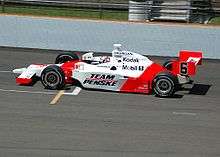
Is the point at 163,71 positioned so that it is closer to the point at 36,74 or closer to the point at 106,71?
the point at 106,71

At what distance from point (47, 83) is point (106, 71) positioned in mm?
1528

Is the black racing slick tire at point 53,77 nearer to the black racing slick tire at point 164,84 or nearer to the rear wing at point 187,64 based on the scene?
the black racing slick tire at point 164,84

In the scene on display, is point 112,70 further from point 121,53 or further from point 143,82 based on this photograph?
point 143,82

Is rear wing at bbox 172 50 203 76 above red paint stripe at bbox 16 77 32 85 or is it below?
above

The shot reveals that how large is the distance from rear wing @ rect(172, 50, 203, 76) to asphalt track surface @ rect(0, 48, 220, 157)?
0.64 meters

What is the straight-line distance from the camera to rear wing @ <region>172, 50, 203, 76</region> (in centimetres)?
1496

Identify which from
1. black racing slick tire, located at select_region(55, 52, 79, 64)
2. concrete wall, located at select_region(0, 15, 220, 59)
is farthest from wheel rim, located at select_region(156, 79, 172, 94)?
concrete wall, located at select_region(0, 15, 220, 59)

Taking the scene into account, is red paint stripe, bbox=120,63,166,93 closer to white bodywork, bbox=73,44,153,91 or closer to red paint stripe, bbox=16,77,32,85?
white bodywork, bbox=73,44,153,91

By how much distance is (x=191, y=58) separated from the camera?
1551 cm

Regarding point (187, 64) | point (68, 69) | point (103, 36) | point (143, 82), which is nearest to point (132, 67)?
point (143, 82)

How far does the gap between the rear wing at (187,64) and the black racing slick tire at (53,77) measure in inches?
112

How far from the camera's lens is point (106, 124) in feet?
40.1

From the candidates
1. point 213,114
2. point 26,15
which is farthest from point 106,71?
point 26,15

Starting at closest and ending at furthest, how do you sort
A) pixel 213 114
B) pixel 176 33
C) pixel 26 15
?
pixel 213 114 < pixel 176 33 < pixel 26 15
